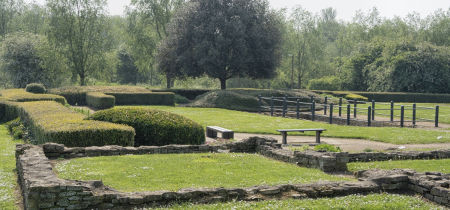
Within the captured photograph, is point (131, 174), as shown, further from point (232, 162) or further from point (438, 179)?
point (438, 179)

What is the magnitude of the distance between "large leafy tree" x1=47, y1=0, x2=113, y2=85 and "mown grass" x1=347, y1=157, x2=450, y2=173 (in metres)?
28.9

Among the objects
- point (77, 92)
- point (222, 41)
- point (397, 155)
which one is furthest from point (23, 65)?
point (397, 155)

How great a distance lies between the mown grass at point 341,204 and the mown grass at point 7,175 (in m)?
2.70

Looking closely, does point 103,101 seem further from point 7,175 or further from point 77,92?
point 7,175

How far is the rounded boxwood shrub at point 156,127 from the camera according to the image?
11336mm

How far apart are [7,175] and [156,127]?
424 centimetres

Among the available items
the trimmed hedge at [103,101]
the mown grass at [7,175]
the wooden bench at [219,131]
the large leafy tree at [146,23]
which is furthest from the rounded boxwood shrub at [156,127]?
the large leafy tree at [146,23]

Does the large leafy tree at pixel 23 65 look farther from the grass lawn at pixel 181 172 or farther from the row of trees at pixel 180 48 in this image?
the grass lawn at pixel 181 172

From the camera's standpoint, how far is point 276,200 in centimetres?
596

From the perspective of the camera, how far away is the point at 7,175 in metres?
7.86

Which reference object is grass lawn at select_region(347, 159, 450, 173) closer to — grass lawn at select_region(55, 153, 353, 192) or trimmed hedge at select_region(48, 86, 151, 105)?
grass lawn at select_region(55, 153, 353, 192)

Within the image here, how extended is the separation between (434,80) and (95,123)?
38.1 metres

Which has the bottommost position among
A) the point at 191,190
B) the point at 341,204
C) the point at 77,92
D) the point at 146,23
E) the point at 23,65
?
the point at 341,204

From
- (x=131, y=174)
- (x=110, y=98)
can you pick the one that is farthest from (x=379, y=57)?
(x=131, y=174)
